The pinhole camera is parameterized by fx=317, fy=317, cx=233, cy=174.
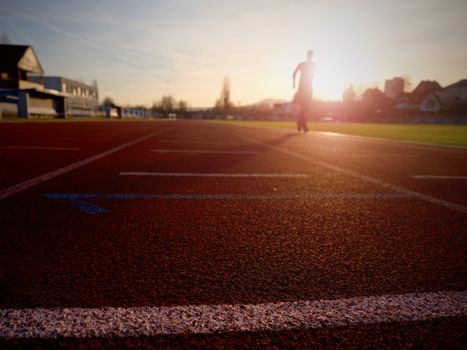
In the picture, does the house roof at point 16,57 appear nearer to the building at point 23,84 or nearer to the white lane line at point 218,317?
the building at point 23,84

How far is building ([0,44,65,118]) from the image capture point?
3272 centimetres

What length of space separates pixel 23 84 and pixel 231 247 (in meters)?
51.2

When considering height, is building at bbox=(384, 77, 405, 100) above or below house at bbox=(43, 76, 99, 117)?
above

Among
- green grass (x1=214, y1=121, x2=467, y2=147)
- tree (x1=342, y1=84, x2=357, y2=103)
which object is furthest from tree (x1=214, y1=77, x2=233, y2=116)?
green grass (x1=214, y1=121, x2=467, y2=147)

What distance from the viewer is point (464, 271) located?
5.00 ft

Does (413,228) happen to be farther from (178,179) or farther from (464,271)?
(178,179)

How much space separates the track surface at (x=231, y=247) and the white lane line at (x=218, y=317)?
0.10 feet

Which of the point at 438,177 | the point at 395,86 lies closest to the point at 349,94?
the point at 395,86

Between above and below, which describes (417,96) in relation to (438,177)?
above

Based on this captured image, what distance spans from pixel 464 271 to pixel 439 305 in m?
0.44

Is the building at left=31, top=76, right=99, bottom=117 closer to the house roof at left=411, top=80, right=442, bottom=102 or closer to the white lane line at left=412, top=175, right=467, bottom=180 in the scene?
the white lane line at left=412, top=175, right=467, bottom=180

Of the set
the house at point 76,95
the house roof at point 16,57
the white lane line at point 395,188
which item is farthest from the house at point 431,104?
the white lane line at point 395,188

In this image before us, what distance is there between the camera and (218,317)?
112cm

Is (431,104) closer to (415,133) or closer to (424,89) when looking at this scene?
(424,89)
